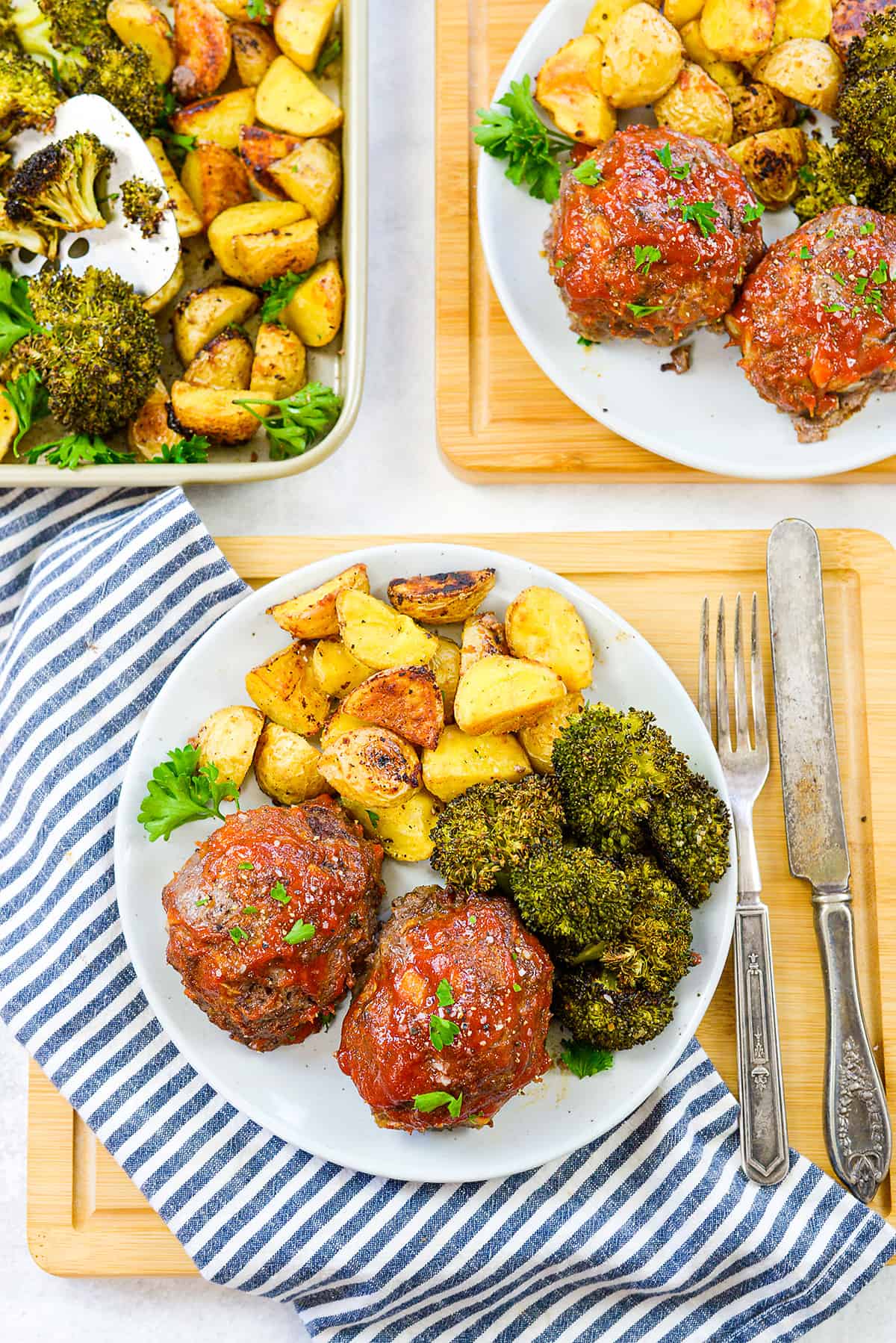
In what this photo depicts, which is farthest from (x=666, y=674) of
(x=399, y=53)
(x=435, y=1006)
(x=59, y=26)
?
(x=59, y=26)

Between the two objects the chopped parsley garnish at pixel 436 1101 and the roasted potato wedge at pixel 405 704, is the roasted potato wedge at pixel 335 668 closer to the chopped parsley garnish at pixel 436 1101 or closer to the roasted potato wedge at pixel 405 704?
the roasted potato wedge at pixel 405 704

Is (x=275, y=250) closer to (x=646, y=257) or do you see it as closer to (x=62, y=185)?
(x=62, y=185)

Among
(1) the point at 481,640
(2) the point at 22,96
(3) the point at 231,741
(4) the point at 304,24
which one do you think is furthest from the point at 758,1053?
(2) the point at 22,96

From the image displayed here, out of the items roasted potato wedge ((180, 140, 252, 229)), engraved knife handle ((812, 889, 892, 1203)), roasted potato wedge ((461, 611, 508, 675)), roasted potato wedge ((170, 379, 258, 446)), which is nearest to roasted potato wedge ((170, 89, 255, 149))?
roasted potato wedge ((180, 140, 252, 229))

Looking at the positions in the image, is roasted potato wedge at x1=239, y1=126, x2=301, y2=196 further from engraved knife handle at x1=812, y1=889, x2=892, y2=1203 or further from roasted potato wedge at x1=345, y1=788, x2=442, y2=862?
engraved knife handle at x1=812, y1=889, x2=892, y2=1203

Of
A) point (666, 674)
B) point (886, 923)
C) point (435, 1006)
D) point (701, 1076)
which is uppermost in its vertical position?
point (666, 674)

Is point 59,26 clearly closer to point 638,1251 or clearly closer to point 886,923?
point 886,923
